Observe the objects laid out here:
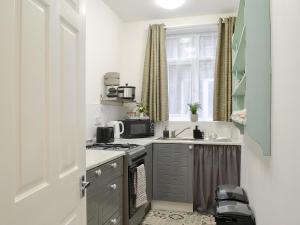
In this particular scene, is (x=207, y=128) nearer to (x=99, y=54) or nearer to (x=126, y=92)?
(x=126, y=92)

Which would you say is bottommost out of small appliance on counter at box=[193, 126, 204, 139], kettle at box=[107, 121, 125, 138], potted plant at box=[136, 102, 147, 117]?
small appliance on counter at box=[193, 126, 204, 139]

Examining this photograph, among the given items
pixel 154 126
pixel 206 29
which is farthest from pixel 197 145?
pixel 206 29

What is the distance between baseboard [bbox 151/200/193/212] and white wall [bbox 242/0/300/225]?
200 centimetres

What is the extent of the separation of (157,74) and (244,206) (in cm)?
244

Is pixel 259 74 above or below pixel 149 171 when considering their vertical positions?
above

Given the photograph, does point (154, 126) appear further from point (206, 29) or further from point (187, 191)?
point (206, 29)

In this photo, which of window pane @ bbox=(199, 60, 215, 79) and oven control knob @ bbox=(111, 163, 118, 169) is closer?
oven control knob @ bbox=(111, 163, 118, 169)

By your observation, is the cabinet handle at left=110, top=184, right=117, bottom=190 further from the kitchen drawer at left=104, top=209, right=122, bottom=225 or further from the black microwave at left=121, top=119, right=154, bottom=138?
the black microwave at left=121, top=119, right=154, bottom=138

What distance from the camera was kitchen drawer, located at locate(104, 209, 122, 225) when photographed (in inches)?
83.4

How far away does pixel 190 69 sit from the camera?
408cm

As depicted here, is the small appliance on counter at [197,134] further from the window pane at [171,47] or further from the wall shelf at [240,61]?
the window pane at [171,47]

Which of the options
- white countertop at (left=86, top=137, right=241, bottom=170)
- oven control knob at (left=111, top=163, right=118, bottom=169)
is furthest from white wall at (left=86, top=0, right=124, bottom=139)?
oven control knob at (left=111, top=163, right=118, bottom=169)

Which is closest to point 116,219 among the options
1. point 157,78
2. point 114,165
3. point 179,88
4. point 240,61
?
point 114,165

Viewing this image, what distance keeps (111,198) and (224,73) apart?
8.11 feet
